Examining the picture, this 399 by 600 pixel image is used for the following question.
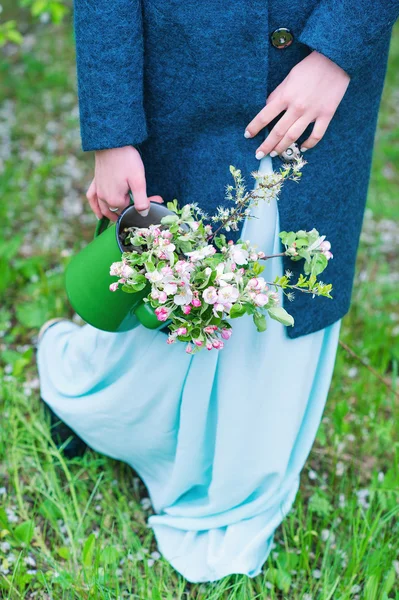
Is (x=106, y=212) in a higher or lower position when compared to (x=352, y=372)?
higher

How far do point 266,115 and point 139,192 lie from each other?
273 millimetres

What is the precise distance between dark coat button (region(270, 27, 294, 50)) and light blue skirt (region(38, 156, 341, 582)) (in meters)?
0.42

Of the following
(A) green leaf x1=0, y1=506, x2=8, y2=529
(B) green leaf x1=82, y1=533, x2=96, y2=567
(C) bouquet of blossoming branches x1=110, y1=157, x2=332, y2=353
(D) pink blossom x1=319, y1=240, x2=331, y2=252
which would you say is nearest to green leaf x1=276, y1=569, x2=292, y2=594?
(B) green leaf x1=82, y1=533, x2=96, y2=567

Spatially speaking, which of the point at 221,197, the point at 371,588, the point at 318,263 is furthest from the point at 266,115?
the point at 371,588

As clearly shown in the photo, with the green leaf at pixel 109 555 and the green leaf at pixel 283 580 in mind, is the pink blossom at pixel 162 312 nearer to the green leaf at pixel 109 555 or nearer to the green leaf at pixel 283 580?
the green leaf at pixel 109 555

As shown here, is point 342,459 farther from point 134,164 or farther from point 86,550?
point 134,164

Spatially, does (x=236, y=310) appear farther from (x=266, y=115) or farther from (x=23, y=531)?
(x=23, y=531)

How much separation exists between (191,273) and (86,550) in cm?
81

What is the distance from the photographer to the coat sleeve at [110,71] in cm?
108

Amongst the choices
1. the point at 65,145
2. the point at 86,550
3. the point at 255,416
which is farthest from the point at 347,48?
the point at 65,145

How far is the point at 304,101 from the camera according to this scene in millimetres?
1122

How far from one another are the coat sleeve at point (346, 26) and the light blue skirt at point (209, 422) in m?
0.42

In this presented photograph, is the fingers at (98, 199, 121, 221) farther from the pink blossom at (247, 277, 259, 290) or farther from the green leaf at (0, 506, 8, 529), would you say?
the green leaf at (0, 506, 8, 529)

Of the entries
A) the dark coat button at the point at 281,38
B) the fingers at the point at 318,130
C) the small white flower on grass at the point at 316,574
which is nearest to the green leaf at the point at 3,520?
the small white flower on grass at the point at 316,574
